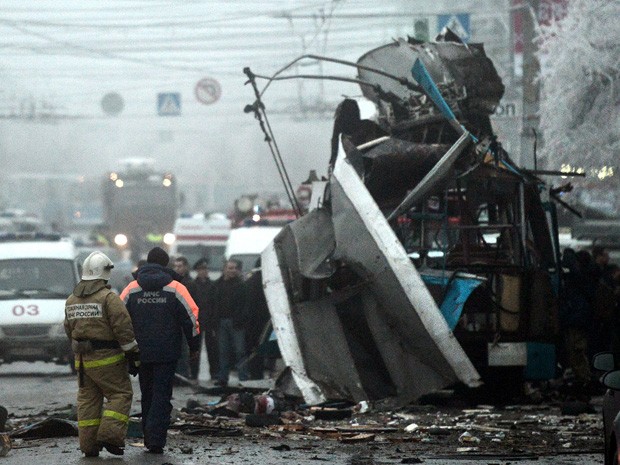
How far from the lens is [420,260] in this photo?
13750 mm

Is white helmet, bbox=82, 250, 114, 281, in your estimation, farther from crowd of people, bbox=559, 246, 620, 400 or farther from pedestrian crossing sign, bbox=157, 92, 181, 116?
pedestrian crossing sign, bbox=157, 92, 181, 116

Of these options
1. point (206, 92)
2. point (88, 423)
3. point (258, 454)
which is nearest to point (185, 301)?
point (88, 423)

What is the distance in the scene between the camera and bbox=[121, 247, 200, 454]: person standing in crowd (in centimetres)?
973

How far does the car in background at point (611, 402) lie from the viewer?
6.21 metres

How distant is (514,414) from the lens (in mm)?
12969

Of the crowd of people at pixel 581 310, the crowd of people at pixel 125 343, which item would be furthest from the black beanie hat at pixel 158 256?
the crowd of people at pixel 581 310

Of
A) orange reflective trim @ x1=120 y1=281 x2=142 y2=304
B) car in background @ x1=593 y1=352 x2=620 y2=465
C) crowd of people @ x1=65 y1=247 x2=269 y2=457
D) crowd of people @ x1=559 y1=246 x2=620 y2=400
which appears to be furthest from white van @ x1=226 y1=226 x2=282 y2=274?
car in background @ x1=593 y1=352 x2=620 y2=465

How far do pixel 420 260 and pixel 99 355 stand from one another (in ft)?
16.3

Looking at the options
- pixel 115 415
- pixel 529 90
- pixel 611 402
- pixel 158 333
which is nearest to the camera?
pixel 611 402

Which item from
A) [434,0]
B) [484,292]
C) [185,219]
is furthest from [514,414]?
[434,0]

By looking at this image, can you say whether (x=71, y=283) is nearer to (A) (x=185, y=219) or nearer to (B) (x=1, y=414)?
(B) (x=1, y=414)

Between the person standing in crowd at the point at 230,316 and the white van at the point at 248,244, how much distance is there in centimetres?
333

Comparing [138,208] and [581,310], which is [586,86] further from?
[138,208]

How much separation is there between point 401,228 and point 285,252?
1.18m
